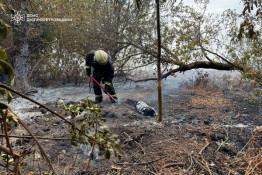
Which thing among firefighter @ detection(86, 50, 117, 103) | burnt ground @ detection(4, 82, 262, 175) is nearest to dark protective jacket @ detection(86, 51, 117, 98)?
firefighter @ detection(86, 50, 117, 103)

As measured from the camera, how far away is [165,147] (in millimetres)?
2883

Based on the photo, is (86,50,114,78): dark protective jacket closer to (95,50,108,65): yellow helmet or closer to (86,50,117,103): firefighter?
(86,50,117,103): firefighter

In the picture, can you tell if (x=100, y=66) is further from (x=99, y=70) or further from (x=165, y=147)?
(x=165, y=147)

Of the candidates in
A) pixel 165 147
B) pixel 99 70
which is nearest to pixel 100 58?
pixel 99 70

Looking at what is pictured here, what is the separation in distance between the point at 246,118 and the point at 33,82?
941cm

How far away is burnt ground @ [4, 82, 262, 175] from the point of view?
7.78 ft

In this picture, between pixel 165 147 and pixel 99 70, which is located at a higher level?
pixel 99 70

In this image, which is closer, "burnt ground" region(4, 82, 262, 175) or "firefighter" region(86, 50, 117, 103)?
"burnt ground" region(4, 82, 262, 175)

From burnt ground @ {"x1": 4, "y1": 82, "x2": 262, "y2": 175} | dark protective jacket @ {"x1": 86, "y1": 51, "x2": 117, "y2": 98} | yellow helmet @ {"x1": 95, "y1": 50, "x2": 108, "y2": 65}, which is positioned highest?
yellow helmet @ {"x1": 95, "y1": 50, "x2": 108, "y2": 65}

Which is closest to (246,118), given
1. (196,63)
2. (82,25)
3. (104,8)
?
(196,63)

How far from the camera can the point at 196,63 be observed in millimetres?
7059

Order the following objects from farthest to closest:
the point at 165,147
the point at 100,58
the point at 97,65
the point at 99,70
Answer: the point at 99,70, the point at 97,65, the point at 100,58, the point at 165,147

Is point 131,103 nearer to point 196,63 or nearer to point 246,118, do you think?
point 196,63

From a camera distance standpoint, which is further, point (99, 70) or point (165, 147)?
point (99, 70)
